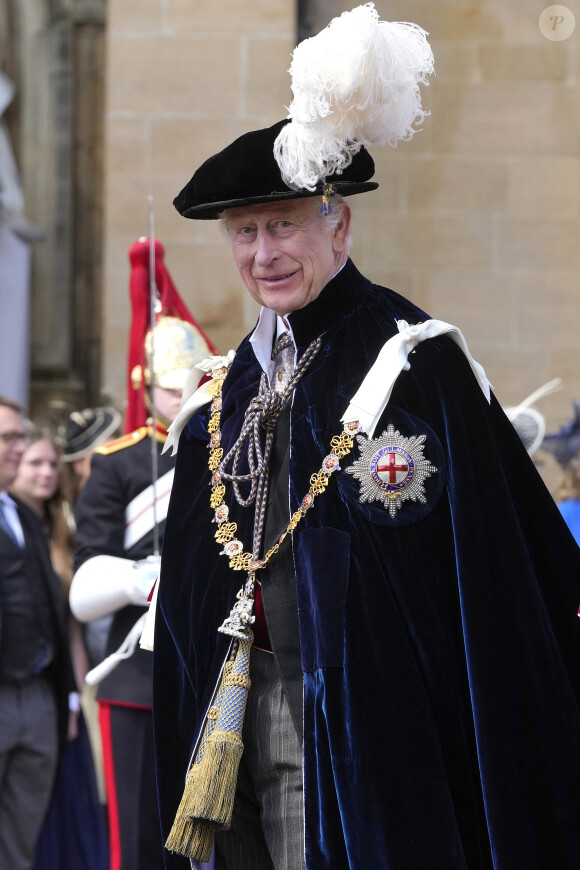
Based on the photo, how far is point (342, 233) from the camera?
295 centimetres

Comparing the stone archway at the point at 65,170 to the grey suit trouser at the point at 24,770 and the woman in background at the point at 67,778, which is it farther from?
the grey suit trouser at the point at 24,770

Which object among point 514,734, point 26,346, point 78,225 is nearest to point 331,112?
point 514,734

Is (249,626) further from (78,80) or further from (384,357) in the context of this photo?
(78,80)

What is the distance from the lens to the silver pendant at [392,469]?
271 centimetres

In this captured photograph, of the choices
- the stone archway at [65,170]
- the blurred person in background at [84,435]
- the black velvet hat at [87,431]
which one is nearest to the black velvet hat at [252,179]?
the blurred person in background at [84,435]

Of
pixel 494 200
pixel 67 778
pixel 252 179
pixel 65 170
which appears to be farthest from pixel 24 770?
pixel 65 170

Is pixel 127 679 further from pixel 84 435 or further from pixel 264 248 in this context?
pixel 84 435

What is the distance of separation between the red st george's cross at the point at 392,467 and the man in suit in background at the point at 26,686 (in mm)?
2820

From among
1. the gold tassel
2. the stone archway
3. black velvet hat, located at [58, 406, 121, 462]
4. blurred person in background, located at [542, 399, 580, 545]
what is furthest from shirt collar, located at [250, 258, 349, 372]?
the stone archway

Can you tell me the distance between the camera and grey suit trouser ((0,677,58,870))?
204 inches

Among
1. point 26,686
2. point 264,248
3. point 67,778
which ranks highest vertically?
point 264,248

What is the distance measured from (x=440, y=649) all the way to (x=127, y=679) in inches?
81.7

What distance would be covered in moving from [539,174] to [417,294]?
937 millimetres

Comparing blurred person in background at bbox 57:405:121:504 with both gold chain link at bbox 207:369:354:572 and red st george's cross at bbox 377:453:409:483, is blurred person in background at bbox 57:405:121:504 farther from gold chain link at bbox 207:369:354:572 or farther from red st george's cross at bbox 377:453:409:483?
red st george's cross at bbox 377:453:409:483
